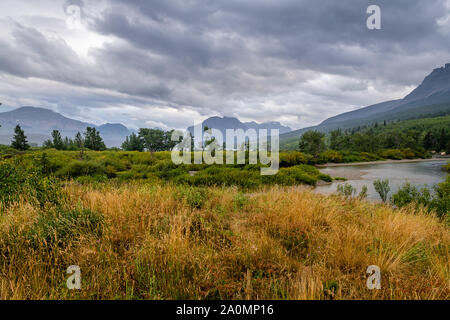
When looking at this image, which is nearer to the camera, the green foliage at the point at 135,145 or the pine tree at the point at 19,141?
the pine tree at the point at 19,141

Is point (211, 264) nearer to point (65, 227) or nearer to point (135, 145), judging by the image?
point (65, 227)

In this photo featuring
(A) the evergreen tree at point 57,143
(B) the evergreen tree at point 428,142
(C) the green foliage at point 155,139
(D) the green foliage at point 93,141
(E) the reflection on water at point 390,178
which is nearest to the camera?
(E) the reflection on water at point 390,178

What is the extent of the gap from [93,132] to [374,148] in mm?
85559

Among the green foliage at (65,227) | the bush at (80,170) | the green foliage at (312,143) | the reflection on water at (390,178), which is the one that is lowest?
the reflection on water at (390,178)

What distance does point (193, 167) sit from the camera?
25.5 metres

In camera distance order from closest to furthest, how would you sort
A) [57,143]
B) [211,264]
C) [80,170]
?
1. [211,264]
2. [80,170]
3. [57,143]

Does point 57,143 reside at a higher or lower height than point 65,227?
higher

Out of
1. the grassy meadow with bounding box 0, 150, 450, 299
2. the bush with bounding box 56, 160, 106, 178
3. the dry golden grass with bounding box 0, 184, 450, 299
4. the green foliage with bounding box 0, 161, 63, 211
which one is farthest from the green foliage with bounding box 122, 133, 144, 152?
the dry golden grass with bounding box 0, 184, 450, 299

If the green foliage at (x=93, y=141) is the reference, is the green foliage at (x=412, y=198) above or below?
below

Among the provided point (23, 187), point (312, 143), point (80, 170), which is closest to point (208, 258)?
point (23, 187)

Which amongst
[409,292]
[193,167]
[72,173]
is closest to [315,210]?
[409,292]

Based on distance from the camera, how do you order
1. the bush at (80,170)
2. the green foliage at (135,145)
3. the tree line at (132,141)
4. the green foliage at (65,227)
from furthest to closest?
the green foliage at (135,145) → the tree line at (132,141) → the bush at (80,170) → the green foliage at (65,227)

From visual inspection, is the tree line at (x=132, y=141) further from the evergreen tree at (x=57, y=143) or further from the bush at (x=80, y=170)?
the bush at (x=80, y=170)

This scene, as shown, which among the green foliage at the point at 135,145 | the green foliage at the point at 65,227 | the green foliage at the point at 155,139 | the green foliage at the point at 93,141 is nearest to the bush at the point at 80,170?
the green foliage at the point at 65,227
